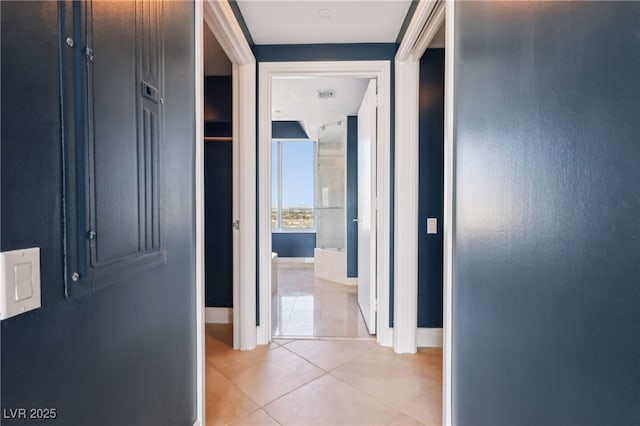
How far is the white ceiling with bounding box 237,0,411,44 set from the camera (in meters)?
2.12

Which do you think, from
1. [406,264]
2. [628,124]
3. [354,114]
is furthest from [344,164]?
[628,124]

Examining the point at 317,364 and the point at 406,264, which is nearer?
the point at 317,364

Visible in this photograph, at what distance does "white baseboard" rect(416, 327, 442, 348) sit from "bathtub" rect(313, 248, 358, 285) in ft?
6.94

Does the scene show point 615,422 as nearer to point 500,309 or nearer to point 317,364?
point 500,309

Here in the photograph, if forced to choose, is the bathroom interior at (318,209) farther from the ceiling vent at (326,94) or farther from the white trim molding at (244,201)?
the white trim molding at (244,201)

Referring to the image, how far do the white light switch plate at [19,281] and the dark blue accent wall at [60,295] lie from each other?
2 centimetres

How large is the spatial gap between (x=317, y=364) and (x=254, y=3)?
8.25ft

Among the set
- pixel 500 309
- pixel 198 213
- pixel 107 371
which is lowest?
pixel 107 371

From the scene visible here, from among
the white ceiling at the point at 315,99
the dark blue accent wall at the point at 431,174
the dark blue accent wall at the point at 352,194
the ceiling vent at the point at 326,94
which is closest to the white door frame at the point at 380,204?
the dark blue accent wall at the point at 431,174

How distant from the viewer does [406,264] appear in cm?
254

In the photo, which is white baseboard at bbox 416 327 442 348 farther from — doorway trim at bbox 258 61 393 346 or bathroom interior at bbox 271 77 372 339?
bathroom interior at bbox 271 77 372 339

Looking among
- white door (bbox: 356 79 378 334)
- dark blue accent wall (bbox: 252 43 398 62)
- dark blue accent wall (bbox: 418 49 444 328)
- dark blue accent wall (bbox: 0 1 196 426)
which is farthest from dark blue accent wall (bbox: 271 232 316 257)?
dark blue accent wall (bbox: 0 1 196 426)

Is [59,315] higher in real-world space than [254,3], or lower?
lower

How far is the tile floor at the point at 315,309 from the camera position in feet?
9.82
